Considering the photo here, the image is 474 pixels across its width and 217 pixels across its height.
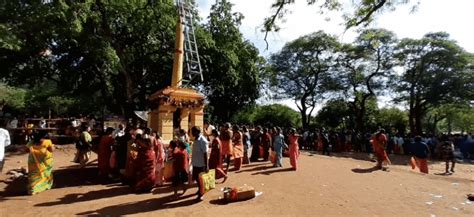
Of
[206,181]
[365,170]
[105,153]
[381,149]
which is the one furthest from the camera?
[381,149]

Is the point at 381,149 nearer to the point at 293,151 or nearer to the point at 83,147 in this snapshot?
the point at 293,151

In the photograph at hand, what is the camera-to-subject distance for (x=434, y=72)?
104 ft

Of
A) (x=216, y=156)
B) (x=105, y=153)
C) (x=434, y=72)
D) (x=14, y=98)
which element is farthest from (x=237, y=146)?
(x=14, y=98)

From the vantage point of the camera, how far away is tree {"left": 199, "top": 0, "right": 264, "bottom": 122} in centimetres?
2788

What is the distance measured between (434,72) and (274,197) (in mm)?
27636

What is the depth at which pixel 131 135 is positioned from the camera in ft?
34.9

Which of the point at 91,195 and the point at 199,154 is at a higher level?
the point at 199,154

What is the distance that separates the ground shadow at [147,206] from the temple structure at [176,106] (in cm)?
467

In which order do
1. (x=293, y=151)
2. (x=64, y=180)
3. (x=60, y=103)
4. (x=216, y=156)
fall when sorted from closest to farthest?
1. (x=216, y=156)
2. (x=64, y=180)
3. (x=293, y=151)
4. (x=60, y=103)

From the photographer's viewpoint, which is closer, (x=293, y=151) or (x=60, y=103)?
(x=293, y=151)

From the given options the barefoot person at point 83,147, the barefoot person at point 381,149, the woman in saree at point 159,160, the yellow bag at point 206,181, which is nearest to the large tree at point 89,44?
the barefoot person at point 83,147

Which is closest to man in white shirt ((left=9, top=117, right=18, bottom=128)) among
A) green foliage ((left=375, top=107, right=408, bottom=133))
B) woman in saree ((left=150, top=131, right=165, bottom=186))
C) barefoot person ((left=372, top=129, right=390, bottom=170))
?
woman in saree ((left=150, top=131, right=165, bottom=186))

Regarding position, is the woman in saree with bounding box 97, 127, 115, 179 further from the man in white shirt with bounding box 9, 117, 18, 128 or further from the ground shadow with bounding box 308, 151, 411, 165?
the ground shadow with bounding box 308, 151, 411, 165

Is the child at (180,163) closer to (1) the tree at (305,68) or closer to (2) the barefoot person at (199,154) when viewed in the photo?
(2) the barefoot person at (199,154)
